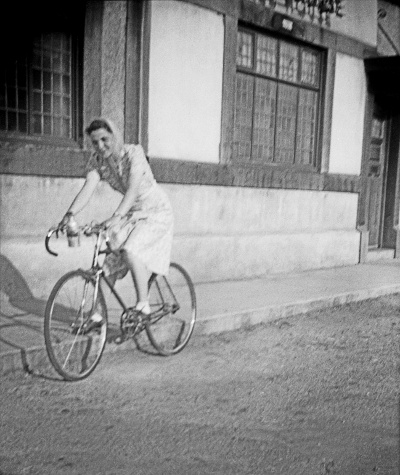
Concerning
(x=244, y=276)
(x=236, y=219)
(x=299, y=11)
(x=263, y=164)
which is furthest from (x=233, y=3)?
(x=244, y=276)

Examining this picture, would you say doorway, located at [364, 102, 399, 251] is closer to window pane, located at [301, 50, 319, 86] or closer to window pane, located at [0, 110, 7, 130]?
window pane, located at [301, 50, 319, 86]

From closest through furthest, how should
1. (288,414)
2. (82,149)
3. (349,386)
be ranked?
(288,414) < (349,386) < (82,149)

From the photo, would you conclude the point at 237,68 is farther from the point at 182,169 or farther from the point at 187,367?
the point at 187,367

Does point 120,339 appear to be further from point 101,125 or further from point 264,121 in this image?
point 264,121

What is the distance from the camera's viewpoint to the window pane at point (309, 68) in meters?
9.66

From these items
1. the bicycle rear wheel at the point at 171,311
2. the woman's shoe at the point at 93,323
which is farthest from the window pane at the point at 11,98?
the woman's shoe at the point at 93,323

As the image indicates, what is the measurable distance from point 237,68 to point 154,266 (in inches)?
A: 197

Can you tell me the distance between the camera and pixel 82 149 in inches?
267

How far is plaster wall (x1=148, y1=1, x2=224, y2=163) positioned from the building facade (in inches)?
0.8

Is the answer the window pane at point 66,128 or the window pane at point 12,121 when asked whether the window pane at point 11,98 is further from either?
the window pane at point 66,128

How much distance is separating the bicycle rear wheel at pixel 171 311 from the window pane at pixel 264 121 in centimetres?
439

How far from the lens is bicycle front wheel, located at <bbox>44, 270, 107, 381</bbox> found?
401 centimetres

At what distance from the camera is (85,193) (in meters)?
4.41

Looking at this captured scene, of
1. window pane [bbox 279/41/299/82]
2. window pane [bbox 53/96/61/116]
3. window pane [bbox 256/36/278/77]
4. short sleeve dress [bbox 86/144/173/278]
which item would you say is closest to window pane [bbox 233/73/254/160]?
window pane [bbox 256/36/278/77]
